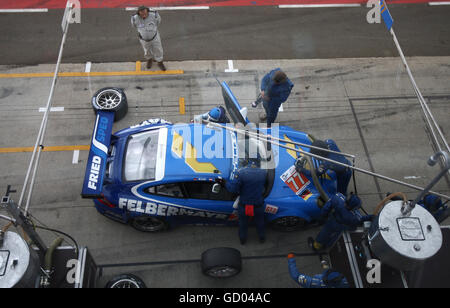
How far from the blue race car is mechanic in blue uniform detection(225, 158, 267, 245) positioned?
195 millimetres

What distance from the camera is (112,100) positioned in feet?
27.7

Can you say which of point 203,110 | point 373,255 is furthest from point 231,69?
point 373,255

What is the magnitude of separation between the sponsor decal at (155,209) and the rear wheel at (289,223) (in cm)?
112

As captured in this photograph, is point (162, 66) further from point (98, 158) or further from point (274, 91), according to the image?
point (98, 158)

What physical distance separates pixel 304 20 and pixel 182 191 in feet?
22.1

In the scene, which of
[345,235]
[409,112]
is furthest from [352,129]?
[345,235]

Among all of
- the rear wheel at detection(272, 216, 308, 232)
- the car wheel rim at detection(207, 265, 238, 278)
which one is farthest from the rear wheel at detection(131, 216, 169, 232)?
the rear wheel at detection(272, 216, 308, 232)

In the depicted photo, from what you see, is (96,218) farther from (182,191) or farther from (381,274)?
(381,274)

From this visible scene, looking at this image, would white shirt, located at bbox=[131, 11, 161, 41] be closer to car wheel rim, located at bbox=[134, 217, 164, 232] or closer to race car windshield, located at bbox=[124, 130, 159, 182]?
race car windshield, located at bbox=[124, 130, 159, 182]

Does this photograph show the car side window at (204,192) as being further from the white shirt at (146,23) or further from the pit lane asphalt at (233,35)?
the pit lane asphalt at (233,35)

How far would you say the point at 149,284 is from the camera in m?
6.69

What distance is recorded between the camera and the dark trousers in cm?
645
